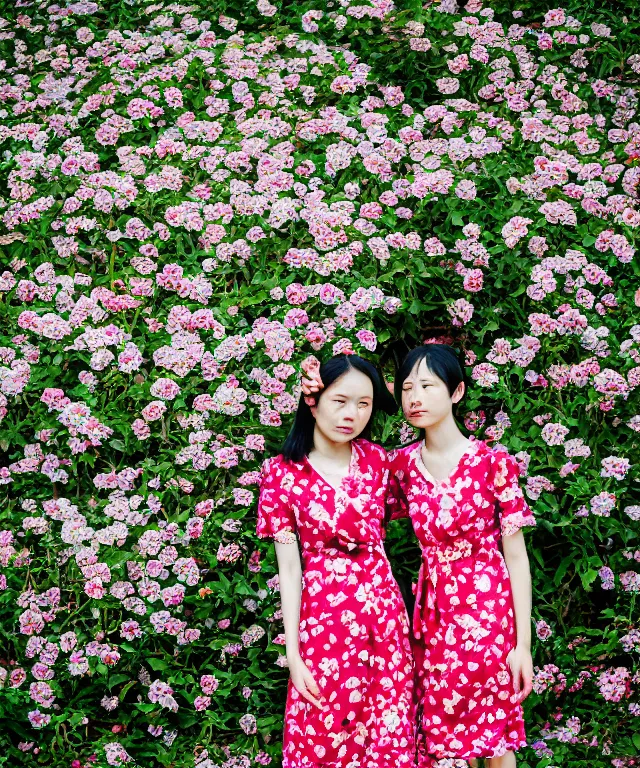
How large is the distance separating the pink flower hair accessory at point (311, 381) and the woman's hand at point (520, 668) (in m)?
1.04

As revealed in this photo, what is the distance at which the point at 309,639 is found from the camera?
301cm

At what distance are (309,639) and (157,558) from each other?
89 cm

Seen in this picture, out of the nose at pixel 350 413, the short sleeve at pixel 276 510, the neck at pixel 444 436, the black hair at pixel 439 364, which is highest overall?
the black hair at pixel 439 364

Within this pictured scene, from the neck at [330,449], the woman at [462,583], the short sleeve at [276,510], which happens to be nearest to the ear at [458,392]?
the woman at [462,583]

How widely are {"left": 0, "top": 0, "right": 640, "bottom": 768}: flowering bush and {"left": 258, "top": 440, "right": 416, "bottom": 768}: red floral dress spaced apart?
0.54m

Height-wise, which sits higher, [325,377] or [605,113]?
[605,113]

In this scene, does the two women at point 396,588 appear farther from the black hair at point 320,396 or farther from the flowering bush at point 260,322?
the flowering bush at point 260,322

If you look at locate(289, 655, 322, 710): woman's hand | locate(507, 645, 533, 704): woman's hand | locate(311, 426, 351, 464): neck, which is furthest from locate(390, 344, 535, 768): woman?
locate(289, 655, 322, 710): woman's hand

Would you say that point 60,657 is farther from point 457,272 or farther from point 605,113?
point 605,113

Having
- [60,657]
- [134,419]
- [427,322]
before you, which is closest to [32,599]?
[60,657]

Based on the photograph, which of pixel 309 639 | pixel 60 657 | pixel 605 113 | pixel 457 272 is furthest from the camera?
pixel 605 113

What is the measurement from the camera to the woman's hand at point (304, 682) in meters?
2.94

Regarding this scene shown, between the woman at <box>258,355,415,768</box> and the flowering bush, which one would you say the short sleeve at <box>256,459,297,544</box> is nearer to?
the woman at <box>258,355,415,768</box>

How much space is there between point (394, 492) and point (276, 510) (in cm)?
43
